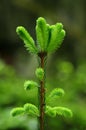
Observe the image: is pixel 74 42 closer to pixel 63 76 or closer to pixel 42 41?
pixel 63 76

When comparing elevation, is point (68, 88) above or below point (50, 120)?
above

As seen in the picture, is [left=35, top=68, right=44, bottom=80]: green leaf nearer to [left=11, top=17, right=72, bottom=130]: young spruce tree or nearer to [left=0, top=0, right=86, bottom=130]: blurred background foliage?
[left=11, top=17, right=72, bottom=130]: young spruce tree

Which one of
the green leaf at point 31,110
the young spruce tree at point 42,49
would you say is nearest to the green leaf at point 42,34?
the young spruce tree at point 42,49

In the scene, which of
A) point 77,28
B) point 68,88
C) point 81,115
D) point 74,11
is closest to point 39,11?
point 77,28

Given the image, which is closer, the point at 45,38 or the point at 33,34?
the point at 45,38

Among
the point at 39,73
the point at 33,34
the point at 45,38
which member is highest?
the point at 33,34

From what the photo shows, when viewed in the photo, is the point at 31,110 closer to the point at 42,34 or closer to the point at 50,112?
the point at 50,112

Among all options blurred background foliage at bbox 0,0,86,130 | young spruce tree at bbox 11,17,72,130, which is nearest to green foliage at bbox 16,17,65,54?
young spruce tree at bbox 11,17,72,130

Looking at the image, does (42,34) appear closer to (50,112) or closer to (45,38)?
(45,38)

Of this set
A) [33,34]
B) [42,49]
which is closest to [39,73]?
[42,49]

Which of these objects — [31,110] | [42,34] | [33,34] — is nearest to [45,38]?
[42,34]

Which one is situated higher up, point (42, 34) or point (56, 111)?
point (42, 34)
